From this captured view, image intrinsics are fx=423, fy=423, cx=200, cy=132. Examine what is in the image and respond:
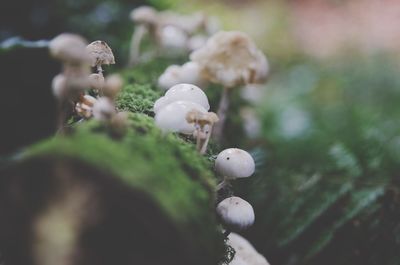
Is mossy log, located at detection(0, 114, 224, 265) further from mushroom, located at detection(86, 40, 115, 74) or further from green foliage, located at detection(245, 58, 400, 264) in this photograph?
green foliage, located at detection(245, 58, 400, 264)

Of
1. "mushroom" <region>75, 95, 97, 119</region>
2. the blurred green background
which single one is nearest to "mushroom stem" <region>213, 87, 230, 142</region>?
the blurred green background

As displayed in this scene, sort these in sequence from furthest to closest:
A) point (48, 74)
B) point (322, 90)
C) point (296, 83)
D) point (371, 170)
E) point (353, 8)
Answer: point (353, 8) < point (296, 83) < point (322, 90) < point (48, 74) < point (371, 170)

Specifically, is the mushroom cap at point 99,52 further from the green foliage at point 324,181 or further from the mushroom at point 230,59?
the green foliage at point 324,181

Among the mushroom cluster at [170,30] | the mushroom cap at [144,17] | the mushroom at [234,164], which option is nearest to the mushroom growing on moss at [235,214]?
the mushroom at [234,164]

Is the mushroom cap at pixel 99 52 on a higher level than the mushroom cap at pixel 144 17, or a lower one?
higher

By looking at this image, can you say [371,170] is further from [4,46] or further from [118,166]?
[4,46]

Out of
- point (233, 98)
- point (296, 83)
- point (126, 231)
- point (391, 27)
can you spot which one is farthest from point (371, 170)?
point (391, 27)
